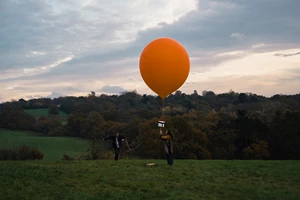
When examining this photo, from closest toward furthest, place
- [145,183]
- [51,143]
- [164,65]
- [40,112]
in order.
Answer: [145,183]
[164,65]
[51,143]
[40,112]

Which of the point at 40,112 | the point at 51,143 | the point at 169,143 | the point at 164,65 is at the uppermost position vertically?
the point at 164,65

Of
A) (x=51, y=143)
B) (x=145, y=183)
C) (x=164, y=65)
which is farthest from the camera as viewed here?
(x=51, y=143)

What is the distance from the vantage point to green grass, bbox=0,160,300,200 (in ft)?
32.8

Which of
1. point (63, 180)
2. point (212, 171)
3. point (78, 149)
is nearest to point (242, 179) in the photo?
point (212, 171)

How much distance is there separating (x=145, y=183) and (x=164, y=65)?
5628 mm

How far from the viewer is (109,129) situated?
186 feet

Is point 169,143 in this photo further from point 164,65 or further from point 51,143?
point 51,143

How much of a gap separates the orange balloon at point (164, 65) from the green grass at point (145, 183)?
12.9 feet

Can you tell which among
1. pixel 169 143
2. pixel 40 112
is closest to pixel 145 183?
pixel 169 143

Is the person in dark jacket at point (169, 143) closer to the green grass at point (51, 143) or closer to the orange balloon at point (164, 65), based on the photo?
the orange balloon at point (164, 65)

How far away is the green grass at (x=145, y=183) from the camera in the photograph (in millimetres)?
9996

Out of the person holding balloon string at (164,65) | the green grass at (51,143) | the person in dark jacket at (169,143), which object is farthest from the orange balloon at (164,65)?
the green grass at (51,143)

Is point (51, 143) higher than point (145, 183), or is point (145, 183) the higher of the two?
point (145, 183)

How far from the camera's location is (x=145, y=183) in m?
11.6
